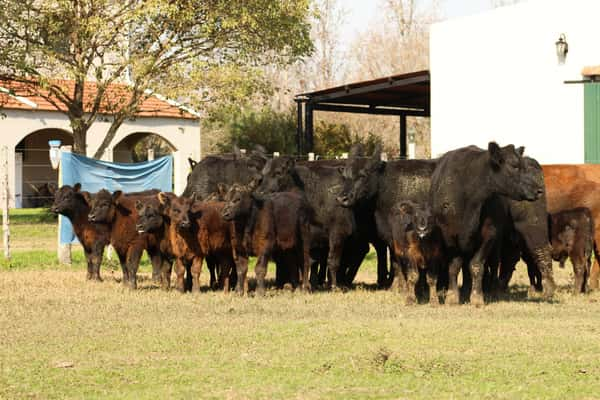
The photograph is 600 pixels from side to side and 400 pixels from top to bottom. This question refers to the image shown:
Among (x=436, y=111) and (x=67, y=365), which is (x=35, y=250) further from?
(x=67, y=365)

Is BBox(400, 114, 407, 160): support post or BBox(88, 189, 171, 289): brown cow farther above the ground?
BBox(400, 114, 407, 160): support post

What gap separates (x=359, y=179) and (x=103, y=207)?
11.8ft

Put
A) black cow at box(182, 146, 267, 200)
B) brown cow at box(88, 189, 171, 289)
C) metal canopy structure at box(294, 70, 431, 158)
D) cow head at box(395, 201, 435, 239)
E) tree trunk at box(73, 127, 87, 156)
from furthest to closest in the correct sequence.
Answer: tree trunk at box(73, 127, 87, 156)
metal canopy structure at box(294, 70, 431, 158)
black cow at box(182, 146, 267, 200)
brown cow at box(88, 189, 171, 289)
cow head at box(395, 201, 435, 239)

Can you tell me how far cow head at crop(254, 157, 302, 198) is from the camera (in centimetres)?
1527

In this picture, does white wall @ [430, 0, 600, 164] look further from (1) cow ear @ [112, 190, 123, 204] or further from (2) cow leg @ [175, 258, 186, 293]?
(2) cow leg @ [175, 258, 186, 293]

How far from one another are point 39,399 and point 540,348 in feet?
13.8

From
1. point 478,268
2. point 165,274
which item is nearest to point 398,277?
point 478,268

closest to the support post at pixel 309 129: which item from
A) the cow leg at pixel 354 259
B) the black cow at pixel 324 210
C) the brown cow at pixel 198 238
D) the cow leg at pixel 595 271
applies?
the black cow at pixel 324 210

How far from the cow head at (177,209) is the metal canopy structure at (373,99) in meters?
13.1

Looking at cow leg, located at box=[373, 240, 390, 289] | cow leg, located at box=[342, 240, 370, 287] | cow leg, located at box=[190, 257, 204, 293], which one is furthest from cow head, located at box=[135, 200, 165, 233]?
cow leg, located at box=[373, 240, 390, 289]

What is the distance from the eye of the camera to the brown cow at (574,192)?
47.5ft

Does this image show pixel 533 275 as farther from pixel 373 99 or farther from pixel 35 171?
pixel 35 171

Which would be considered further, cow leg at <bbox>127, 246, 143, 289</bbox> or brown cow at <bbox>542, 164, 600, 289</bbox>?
cow leg at <bbox>127, 246, 143, 289</bbox>

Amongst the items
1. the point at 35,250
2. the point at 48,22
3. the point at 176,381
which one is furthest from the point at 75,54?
the point at 176,381
